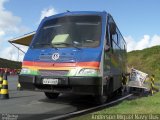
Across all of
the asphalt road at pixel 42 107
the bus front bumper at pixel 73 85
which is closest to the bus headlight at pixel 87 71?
the bus front bumper at pixel 73 85

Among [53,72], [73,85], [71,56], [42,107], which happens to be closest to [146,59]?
[42,107]

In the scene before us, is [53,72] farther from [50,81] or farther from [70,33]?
[70,33]

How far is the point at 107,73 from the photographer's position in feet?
42.4

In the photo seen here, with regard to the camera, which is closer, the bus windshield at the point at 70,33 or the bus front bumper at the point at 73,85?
the bus front bumper at the point at 73,85

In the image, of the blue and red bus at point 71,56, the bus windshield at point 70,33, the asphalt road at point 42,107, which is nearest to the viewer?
the asphalt road at point 42,107

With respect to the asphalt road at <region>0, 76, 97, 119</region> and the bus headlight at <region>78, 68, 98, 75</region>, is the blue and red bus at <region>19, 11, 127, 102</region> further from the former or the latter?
the asphalt road at <region>0, 76, 97, 119</region>

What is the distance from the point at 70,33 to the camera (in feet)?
41.0

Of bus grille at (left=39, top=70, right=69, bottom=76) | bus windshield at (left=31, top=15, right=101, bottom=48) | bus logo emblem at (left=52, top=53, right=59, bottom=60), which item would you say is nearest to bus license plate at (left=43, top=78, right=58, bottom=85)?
bus grille at (left=39, top=70, right=69, bottom=76)

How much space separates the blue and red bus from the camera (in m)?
11.4

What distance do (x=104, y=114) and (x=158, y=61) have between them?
69069mm

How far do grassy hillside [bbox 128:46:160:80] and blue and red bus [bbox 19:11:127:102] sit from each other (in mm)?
59257

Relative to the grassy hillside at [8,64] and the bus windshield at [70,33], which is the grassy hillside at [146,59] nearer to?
the grassy hillside at [8,64]

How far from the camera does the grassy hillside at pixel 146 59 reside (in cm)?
7585

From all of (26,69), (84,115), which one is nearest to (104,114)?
(84,115)
